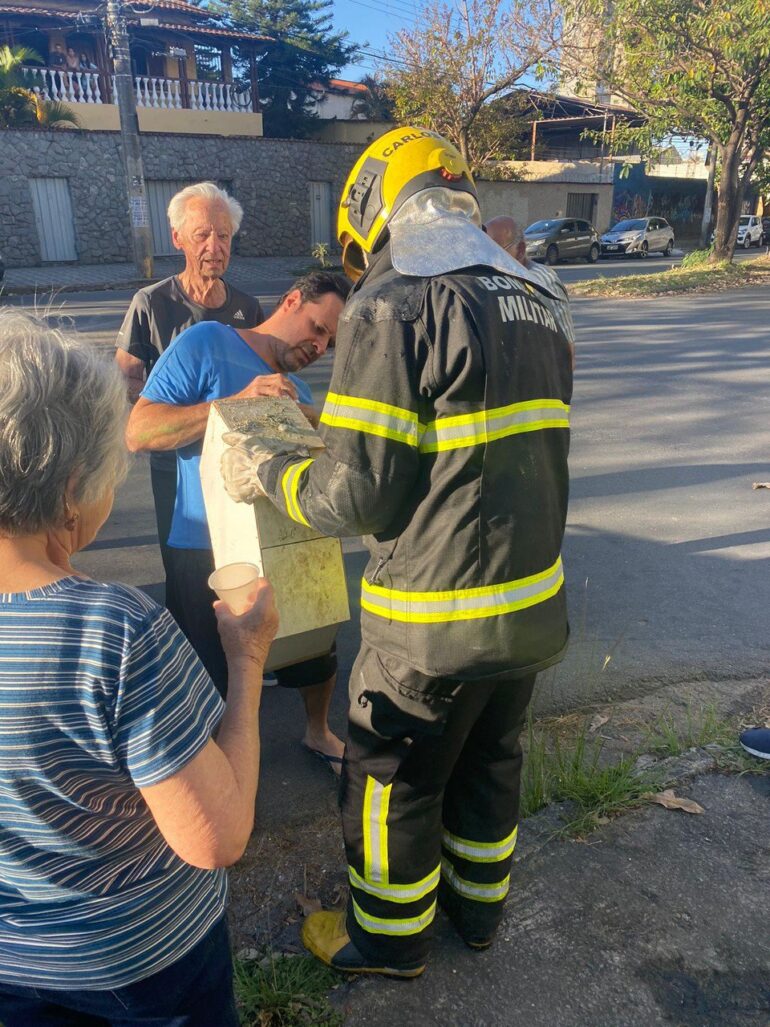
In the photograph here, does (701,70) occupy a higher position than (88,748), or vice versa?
(701,70)

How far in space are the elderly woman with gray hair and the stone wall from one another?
23227mm

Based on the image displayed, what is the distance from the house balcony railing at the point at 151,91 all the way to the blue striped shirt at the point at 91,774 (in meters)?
25.5

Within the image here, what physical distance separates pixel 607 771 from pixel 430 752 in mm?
1088

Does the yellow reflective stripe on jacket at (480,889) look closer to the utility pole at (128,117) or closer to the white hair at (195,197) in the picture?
the white hair at (195,197)

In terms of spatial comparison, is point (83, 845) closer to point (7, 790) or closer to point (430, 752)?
point (7, 790)

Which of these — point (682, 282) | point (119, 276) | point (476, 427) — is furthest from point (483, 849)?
point (119, 276)

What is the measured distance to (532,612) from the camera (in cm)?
175

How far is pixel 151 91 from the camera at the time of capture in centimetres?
2536

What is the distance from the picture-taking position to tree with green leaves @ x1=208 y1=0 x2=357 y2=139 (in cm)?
3097

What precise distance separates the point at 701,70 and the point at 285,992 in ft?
61.8

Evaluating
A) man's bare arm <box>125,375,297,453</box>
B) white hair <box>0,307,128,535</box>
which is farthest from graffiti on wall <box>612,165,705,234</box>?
white hair <box>0,307,128,535</box>

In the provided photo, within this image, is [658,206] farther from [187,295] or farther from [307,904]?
[307,904]

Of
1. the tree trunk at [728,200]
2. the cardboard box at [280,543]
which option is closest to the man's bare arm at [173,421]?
the cardboard box at [280,543]

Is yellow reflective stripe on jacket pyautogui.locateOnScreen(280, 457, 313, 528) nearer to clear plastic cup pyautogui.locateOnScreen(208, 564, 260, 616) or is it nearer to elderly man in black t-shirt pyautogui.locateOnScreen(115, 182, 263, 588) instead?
clear plastic cup pyautogui.locateOnScreen(208, 564, 260, 616)
